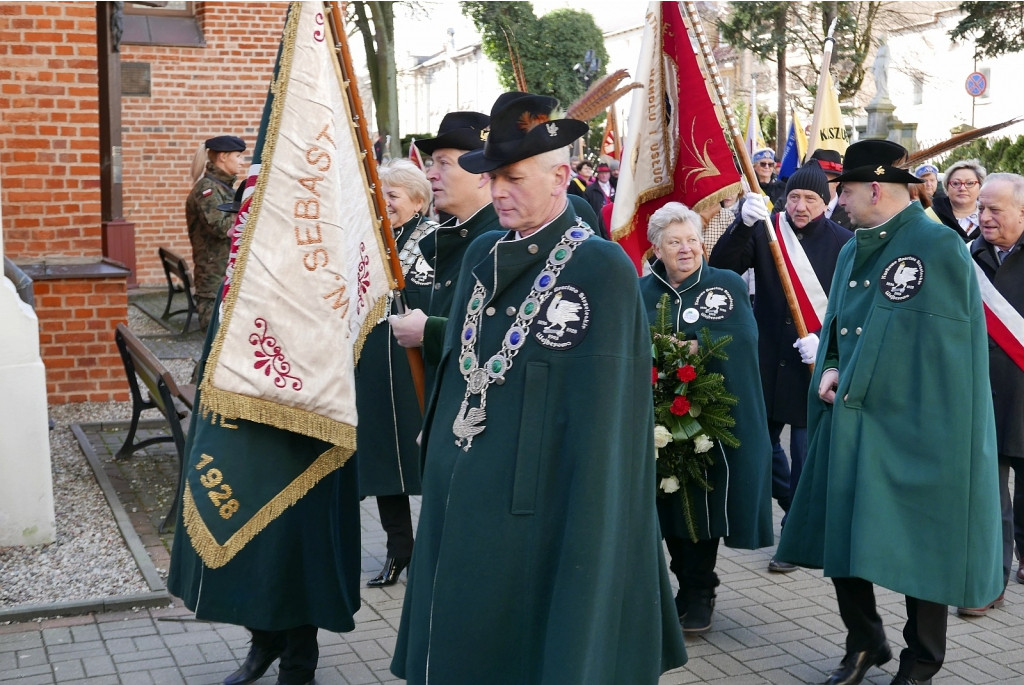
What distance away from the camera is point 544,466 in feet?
10.9

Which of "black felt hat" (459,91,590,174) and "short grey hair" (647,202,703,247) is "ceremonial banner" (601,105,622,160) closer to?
"short grey hair" (647,202,703,247)

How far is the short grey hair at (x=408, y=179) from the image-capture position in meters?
5.77

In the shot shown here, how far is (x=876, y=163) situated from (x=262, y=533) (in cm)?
270

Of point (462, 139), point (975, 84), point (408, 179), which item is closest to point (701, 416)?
point (462, 139)

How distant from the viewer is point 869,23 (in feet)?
93.0

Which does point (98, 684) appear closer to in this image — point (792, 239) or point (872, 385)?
point (872, 385)

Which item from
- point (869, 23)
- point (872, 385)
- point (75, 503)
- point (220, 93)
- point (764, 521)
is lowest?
point (75, 503)

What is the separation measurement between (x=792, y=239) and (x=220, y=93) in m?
11.4

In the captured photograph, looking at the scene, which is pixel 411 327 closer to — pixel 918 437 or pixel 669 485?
pixel 669 485

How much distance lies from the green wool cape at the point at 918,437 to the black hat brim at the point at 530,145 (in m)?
1.81

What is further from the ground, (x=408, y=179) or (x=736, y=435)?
(x=408, y=179)

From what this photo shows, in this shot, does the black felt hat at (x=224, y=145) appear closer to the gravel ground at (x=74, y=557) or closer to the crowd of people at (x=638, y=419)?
the gravel ground at (x=74, y=557)

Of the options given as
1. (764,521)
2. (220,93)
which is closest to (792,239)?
(764,521)

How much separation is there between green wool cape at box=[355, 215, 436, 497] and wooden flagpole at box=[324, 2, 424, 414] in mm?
1614
